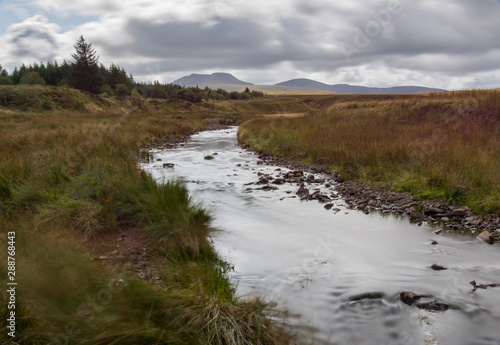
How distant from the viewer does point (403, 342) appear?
2.92m

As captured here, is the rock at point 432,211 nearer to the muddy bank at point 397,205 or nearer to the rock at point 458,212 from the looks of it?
the muddy bank at point 397,205

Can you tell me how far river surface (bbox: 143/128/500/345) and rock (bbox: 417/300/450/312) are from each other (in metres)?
0.07

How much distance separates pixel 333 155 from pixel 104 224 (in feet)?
26.1

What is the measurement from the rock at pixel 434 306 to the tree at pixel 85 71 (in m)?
58.2

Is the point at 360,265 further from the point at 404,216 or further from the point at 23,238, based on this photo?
the point at 23,238

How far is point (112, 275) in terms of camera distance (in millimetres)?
2910

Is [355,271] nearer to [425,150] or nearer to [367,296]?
[367,296]

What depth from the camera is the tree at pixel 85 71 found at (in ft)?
170

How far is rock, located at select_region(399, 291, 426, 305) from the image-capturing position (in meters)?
3.53

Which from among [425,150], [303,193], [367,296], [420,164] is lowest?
[367,296]

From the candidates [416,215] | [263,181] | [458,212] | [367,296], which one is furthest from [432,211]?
[263,181]

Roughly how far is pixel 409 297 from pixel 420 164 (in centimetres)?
529

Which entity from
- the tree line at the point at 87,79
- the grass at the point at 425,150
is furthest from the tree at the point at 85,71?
the grass at the point at 425,150

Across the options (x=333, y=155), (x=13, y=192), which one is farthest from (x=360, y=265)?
(x=333, y=155)
